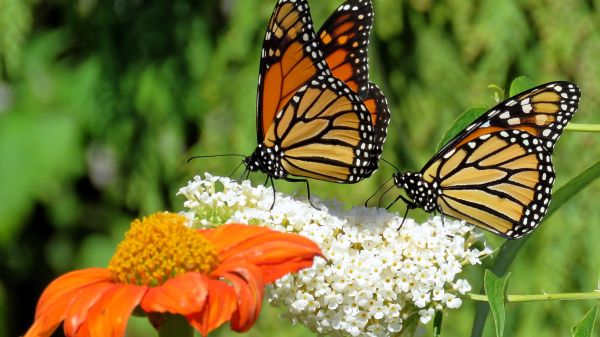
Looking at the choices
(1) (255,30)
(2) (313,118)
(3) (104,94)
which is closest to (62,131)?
(3) (104,94)

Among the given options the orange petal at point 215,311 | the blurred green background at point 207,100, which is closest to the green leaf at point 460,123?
the orange petal at point 215,311

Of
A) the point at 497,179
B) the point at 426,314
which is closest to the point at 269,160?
the point at 497,179

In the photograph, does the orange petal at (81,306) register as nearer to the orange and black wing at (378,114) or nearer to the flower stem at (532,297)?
the flower stem at (532,297)

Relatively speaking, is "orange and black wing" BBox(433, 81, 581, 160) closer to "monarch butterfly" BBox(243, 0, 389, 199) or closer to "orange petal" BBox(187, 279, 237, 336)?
"monarch butterfly" BBox(243, 0, 389, 199)

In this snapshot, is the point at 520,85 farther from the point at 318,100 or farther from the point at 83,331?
the point at 83,331

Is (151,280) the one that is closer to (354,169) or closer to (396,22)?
(354,169)

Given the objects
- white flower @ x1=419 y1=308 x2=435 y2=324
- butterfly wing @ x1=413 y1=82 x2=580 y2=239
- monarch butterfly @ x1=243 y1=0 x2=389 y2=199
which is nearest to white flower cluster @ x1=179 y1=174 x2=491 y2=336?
white flower @ x1=419 y1=308 x2=435 y2=324

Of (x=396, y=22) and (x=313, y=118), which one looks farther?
(x=396, y=22)
